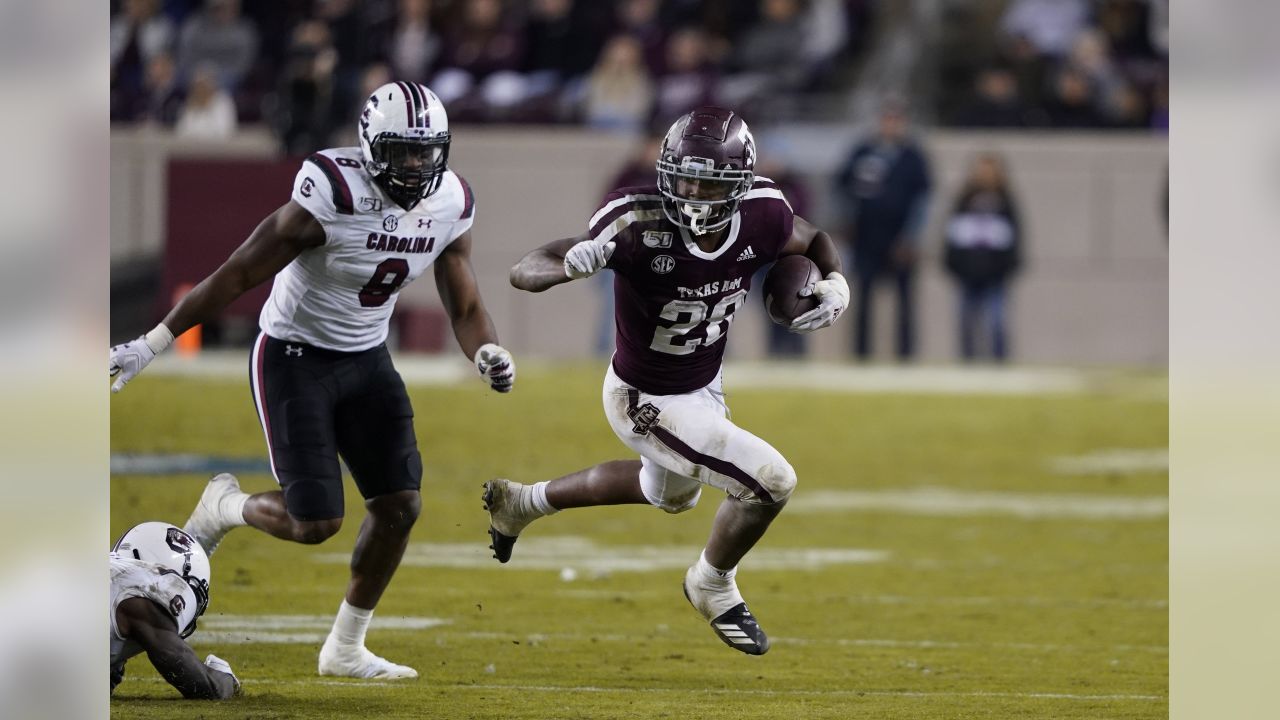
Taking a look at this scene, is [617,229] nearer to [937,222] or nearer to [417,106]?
[417,106]

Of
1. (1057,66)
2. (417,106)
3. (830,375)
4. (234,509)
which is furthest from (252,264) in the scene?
(1057,66)

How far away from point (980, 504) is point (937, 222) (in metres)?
6.28

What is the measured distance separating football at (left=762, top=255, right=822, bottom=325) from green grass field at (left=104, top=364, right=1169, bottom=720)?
1264 millimetres

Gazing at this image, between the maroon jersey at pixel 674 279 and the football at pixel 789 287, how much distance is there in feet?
0.28

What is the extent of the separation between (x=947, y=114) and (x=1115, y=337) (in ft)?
8.82

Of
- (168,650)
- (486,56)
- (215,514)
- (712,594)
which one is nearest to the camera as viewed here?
(168,650)

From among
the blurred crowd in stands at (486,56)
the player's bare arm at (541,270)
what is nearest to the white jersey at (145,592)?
the player's bare arm at (541,270)

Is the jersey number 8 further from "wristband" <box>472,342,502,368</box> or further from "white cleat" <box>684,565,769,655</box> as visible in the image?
"white cleat" <box>684,565,769,655</box>

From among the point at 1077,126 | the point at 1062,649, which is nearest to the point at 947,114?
the point at 1077,126

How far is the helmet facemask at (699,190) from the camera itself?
17.9ft

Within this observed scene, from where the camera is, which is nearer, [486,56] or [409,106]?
[409,106]

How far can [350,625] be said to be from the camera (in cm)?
626

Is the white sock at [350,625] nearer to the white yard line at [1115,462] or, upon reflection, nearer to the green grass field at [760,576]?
the green grass field at [760,576]
